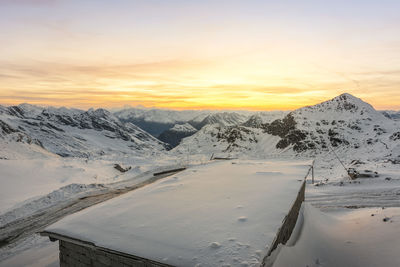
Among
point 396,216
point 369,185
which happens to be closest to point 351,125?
point 369,185

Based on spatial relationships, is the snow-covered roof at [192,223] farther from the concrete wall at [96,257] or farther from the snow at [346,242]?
the snow at [346,242]

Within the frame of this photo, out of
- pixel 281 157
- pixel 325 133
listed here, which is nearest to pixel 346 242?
pixel 281 157

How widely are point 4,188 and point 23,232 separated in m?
10.2

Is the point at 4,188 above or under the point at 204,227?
under

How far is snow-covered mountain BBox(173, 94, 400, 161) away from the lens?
53722mm

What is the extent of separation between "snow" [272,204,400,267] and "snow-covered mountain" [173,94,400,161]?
3993 centimetres

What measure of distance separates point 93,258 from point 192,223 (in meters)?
2.77

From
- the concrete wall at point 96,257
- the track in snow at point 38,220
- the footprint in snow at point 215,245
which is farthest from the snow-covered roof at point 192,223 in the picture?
the track in snow at point 38,220

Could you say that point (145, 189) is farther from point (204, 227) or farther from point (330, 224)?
point (330, 224)

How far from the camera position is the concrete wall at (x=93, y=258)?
5402mm

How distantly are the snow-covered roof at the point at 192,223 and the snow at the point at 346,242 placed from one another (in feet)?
4.08

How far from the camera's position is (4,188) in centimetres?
1998

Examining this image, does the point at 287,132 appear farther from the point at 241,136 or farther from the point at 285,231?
the point at 285,231

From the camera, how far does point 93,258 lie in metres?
6.34
